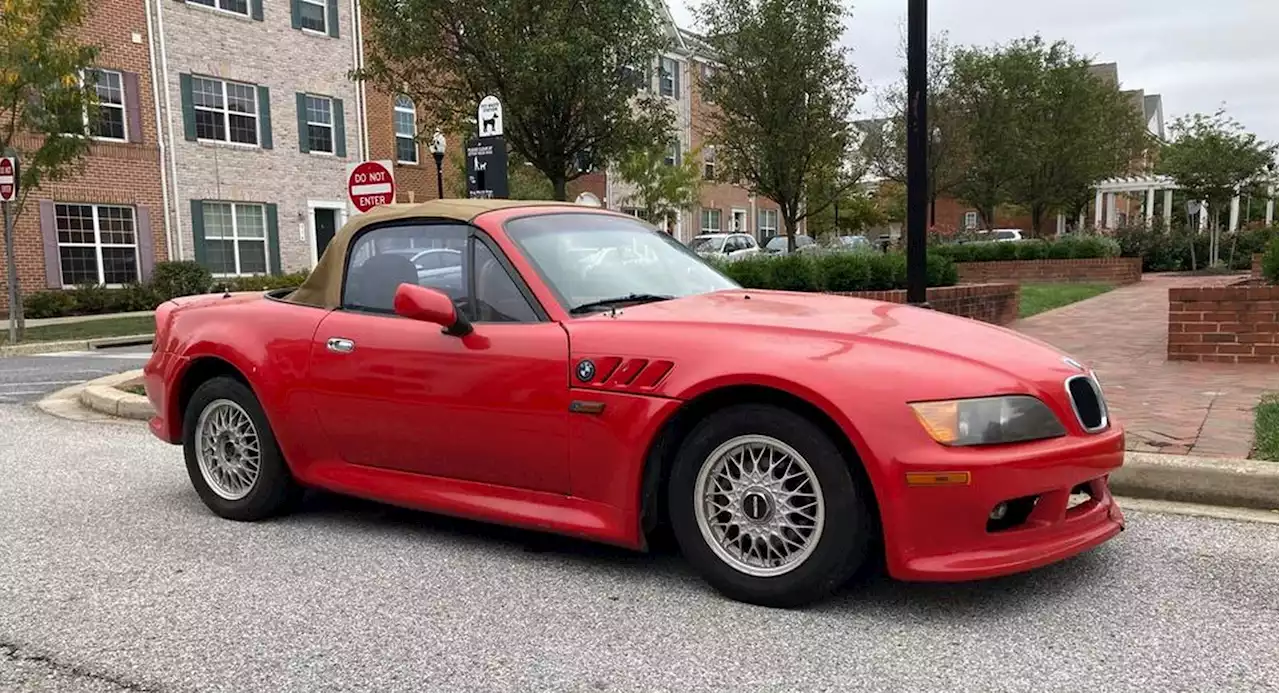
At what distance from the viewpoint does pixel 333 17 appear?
24.7 meters

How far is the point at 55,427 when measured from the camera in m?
7.67

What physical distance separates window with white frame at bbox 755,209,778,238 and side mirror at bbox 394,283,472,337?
4027 centimetres

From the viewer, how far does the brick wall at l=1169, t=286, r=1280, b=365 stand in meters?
Result: 7.95

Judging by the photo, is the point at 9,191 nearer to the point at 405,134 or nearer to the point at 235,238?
the point at 235,238

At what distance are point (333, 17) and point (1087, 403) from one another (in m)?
25.1

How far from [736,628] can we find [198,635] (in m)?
1.85

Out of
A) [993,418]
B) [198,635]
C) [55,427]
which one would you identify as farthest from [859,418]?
[55,427]

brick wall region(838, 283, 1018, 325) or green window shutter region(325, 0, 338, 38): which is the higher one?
green window shutter region(325, 0, 338, 38)

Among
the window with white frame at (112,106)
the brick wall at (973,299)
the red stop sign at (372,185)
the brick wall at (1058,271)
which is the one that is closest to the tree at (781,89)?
the brick wall at (973,299)

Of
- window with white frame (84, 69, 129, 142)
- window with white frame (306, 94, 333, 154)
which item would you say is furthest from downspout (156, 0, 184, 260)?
window with white frame (306, 94, 333, 154)

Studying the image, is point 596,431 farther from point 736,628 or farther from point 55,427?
point 55,427

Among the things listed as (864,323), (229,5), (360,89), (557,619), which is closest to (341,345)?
(557,619)

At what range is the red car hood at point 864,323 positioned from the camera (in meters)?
3.33

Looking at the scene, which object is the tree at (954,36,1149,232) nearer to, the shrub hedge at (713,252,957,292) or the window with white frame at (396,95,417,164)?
the window with white frame at (396,95,417,164)
